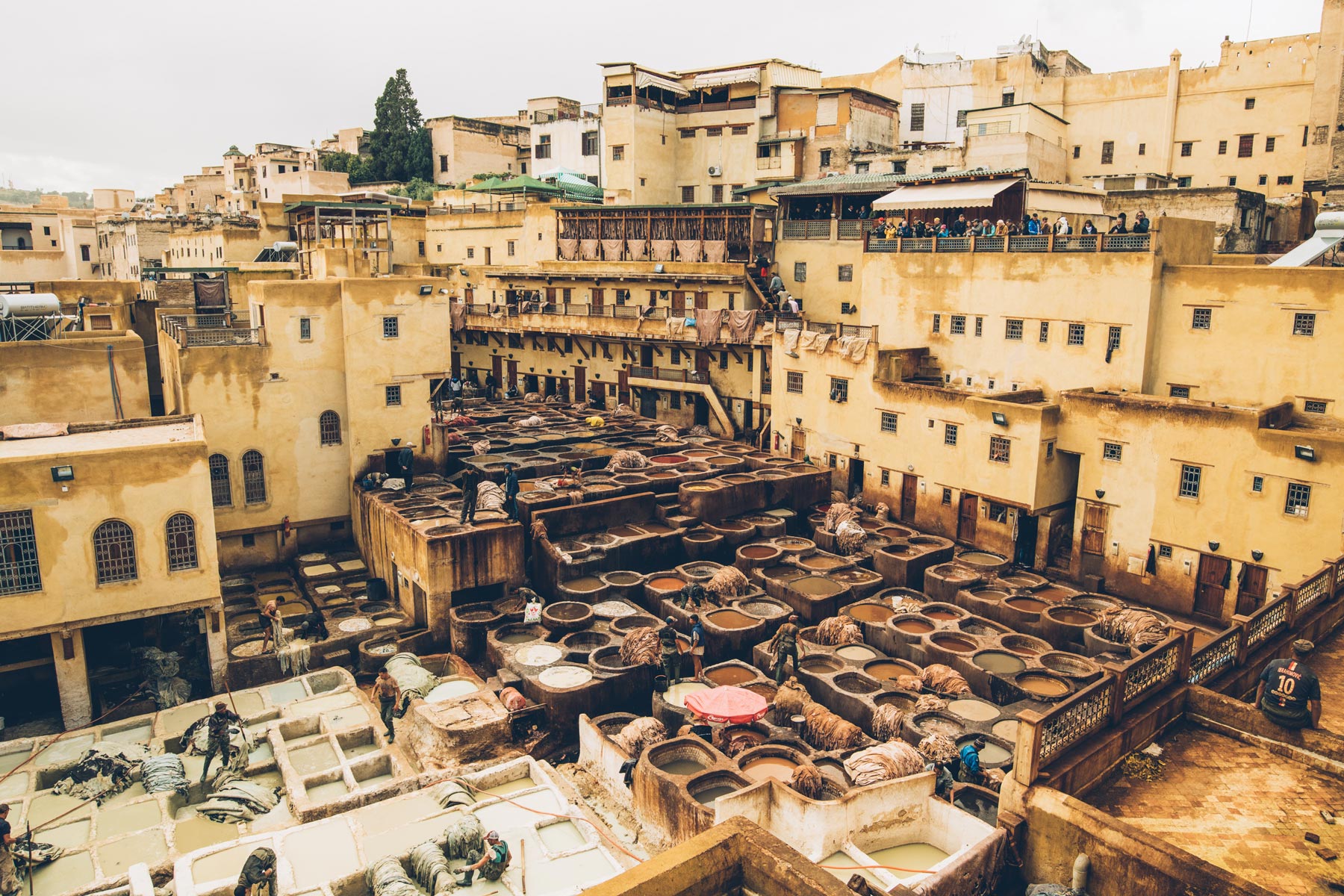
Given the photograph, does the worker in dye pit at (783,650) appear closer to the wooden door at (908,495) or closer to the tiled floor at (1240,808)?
the tiled floor at (1240,808)

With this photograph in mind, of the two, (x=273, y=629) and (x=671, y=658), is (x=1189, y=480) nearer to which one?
(x=671, y=658)

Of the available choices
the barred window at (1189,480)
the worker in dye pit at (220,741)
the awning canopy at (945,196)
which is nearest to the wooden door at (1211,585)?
the barred window at (1189,480)

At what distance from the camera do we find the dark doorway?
29609 millimetres

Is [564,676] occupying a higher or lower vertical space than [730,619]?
lower

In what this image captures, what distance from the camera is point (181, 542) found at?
21609 millimetres

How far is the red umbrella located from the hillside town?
0.13m

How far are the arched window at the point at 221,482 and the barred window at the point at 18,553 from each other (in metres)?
8.97

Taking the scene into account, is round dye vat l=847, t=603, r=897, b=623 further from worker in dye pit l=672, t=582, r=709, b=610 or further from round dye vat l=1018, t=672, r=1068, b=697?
round dye vat l=1018, t=672, r=1068, b=697

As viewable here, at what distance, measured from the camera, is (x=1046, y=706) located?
20.1 metres

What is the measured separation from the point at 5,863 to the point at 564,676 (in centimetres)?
1118

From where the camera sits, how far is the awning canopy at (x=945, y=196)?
32.8 metres

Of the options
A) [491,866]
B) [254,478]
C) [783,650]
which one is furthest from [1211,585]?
[254,478]

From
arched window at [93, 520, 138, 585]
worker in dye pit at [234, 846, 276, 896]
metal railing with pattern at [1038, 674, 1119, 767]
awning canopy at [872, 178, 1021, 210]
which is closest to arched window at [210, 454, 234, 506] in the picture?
arched window at [93, 520, 138, 585]

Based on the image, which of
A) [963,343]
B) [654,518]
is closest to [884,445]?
[963,343]
